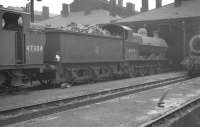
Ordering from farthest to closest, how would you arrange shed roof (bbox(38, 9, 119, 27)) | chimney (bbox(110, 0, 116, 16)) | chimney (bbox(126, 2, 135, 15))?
1. chimney (bbox(126, 2, 135, 15))
2. chimney (bbox(110, 0, 116, 16))
3. shed roof (bbox(38, 9, 119, 27))

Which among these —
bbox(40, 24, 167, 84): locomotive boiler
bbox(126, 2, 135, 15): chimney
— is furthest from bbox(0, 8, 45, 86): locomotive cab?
bbox(126, 2, 135, 15): chimney

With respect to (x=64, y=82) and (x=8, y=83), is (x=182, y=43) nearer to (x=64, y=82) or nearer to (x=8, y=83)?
(x=64, y=82)

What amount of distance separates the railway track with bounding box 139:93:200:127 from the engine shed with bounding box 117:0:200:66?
2273 centimetres

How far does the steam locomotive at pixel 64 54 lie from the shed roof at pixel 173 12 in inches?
506

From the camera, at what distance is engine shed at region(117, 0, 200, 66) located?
33656 millimetres

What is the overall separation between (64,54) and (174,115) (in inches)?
306

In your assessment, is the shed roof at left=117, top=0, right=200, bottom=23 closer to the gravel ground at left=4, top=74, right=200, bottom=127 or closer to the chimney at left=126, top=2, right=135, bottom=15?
the gravel ground at left=4, top=74, right=200, bottom=127

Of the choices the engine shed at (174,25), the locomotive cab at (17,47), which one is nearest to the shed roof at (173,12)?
the engine shed at (174,25)

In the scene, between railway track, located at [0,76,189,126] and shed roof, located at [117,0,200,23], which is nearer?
railway track, located at [0,76,189,126]

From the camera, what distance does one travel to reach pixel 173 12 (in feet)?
127

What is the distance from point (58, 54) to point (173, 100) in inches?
240

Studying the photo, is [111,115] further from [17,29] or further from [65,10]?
[65,10]

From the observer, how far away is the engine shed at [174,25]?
33.7m

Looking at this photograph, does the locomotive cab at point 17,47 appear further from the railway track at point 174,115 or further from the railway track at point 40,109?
the railway track at point 174,115
